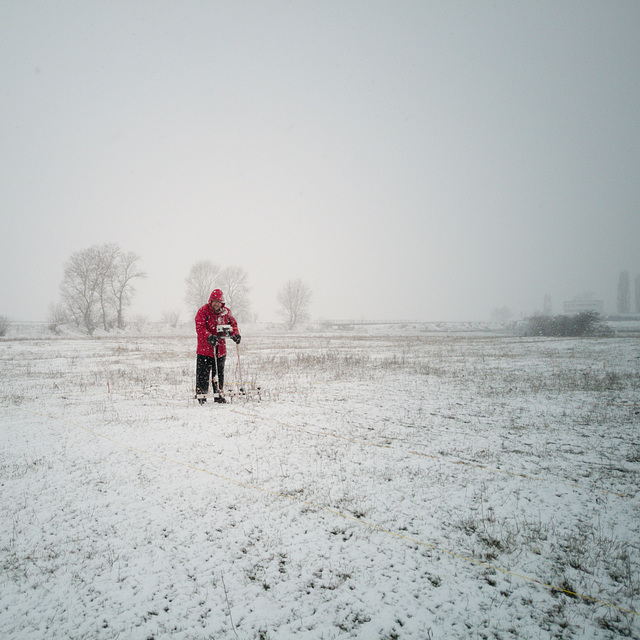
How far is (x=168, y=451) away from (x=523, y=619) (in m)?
4.90

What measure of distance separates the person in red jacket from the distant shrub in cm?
4338

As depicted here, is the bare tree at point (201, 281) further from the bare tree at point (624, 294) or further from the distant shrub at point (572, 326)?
the bare tree at point (624, 294)

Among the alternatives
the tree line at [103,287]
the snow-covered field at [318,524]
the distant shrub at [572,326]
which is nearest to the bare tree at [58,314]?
the tree line at [103,287]

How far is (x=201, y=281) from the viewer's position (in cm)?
5291

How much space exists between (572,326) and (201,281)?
50406 millimetres

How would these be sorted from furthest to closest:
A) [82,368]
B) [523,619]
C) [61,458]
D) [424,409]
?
[82,368]
[424,409]
[61,458]
[523,619]

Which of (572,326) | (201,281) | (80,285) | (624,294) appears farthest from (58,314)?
(624,294)

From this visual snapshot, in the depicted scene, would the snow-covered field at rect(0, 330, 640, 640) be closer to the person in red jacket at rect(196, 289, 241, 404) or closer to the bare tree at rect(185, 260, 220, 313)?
the person in red jacket at rect(196, 289, 241, 404)

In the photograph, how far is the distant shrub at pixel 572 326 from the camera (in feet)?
124

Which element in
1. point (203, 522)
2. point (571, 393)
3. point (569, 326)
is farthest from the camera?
point (569, 326)

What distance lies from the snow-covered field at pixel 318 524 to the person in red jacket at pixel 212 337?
902 mm

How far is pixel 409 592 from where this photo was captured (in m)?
2.68

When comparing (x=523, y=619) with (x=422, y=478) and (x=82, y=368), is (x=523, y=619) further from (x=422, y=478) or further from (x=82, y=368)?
(x=82, y=368)

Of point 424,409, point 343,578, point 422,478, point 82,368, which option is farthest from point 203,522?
point 82,368
